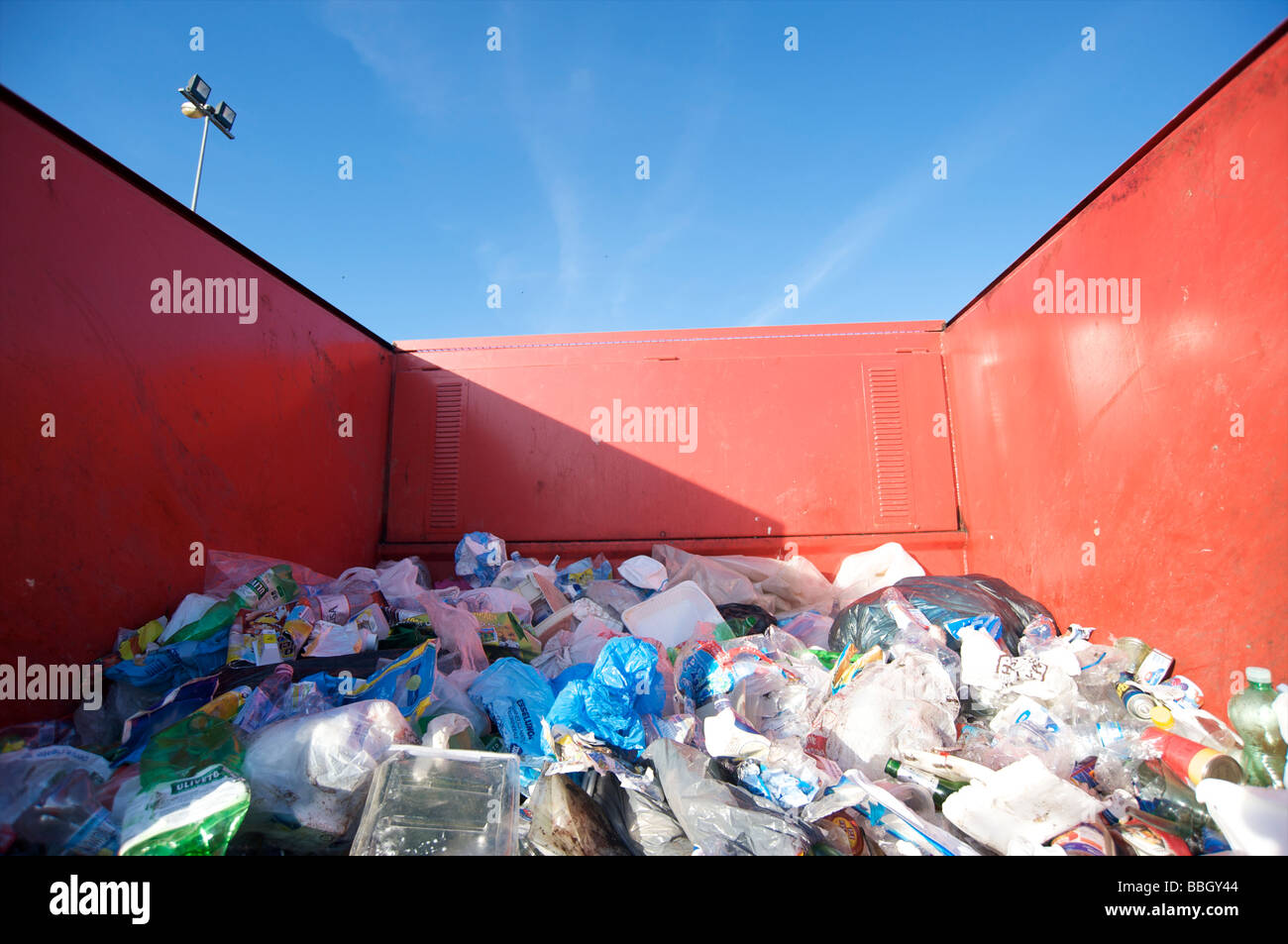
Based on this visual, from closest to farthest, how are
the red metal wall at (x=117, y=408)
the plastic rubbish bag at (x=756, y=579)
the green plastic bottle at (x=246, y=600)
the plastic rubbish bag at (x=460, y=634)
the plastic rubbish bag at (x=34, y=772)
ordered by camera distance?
1. the plastic rubbish bag at (x=34, y=772)
2. the red metal wall at (x=117, y=408)
3. the green plastic bottle at (x=246, y=600)
4. the plastic rubbish bag at (x=460, y=634)
5. the plastic rubbish bag at (x=756, y=579)

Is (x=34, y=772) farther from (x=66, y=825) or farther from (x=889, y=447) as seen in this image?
(x=889, y=447)

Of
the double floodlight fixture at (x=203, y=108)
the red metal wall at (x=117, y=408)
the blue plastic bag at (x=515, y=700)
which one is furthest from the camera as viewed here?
the double floodlight fixture at (x=203, y=108)

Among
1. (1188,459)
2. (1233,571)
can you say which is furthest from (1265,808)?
(1188,459)

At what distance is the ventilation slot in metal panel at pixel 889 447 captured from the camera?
12.0 feet

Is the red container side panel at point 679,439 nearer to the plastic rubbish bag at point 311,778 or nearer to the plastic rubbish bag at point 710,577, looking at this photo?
the plastic rubbish bag at point 710,577

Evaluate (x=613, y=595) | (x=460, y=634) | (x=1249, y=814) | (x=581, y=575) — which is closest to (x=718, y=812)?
(x=1249, y=814)

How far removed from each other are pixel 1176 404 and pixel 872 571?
1.67 m

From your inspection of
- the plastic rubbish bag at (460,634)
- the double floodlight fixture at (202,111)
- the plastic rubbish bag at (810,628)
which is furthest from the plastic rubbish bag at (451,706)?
the double floodlight fixture at (202,111)

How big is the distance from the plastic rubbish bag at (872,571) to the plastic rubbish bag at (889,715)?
128 cm

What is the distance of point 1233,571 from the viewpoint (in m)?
1.87

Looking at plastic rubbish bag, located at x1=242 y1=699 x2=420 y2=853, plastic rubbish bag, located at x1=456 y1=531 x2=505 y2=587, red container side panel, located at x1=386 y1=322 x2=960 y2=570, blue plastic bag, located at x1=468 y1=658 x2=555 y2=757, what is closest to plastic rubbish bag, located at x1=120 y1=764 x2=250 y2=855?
plastic rubbish bag, located at x1=242 y1=699 x2=420 y2=853

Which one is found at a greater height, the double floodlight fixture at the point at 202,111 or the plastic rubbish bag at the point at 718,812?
the double floodlight fixture at the point at 202,111

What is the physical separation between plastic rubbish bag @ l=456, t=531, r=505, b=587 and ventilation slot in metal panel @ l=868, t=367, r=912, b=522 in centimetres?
228
